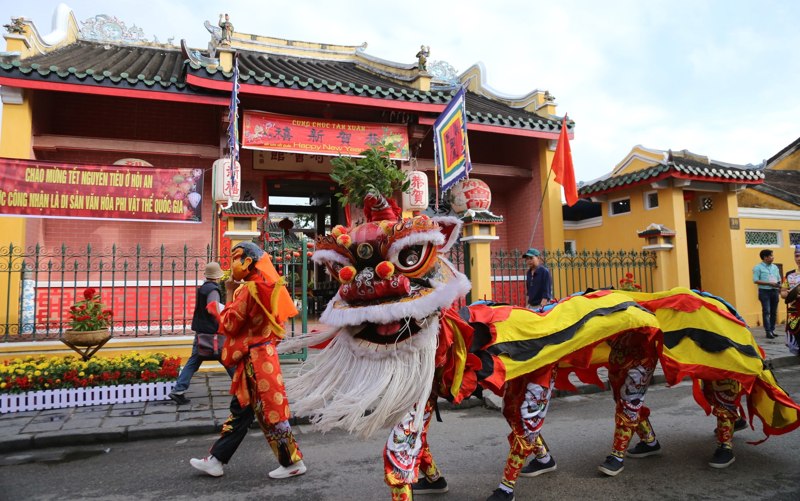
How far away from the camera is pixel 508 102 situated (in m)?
13.7

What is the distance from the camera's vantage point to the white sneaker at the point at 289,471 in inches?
142

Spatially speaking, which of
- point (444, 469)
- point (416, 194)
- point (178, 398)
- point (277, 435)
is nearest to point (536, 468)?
point (444, 469)

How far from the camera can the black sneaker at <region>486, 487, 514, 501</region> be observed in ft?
9.93

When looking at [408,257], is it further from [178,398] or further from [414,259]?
[178,398]

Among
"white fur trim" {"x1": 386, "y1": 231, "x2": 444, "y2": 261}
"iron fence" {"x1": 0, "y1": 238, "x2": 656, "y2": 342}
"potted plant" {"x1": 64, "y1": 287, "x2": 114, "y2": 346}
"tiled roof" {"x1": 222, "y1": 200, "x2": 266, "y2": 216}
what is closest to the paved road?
"potted plant" {"x1": 64, "y1": 287, "x2": 114, "y2": 346}

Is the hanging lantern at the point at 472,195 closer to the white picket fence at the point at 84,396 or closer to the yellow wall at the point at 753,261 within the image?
the yellow wall at the point at 753,261

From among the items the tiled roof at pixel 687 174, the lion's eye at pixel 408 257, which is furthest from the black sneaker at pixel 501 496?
the tiled roof at pixel 687 174

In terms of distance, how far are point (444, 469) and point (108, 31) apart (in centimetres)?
1331

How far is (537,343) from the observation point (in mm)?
3086

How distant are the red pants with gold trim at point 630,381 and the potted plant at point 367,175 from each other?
215 centimetres

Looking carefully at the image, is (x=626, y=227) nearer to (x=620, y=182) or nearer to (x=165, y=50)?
(x=620, y=182)

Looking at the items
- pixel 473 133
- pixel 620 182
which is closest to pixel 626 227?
pixel 620 182

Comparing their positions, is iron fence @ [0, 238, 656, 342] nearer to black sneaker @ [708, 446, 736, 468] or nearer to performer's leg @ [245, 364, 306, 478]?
performer's leg @ [245, 364, 306, 478]

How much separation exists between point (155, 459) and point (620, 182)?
34.0 ft
